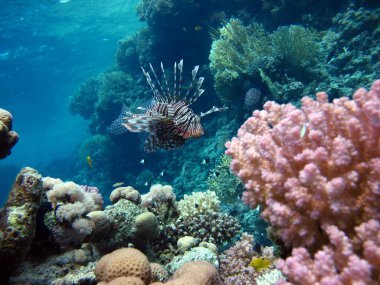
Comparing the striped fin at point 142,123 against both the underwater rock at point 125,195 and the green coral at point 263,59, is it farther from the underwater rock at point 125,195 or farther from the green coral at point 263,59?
the green coral at point 263,59

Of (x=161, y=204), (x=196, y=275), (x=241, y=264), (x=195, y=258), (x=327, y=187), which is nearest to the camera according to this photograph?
(x=327, y=187)

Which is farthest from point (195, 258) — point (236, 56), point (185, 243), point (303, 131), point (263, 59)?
point (236, 56)

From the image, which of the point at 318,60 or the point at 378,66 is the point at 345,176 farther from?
the point at 318,60

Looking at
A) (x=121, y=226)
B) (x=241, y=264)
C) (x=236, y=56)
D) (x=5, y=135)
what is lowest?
(x=241, y=264)

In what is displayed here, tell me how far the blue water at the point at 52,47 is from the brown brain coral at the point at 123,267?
21511 mm

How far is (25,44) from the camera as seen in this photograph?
2519 cm

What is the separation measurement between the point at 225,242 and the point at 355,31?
803cm

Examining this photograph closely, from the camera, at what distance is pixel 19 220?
2373 millimetres

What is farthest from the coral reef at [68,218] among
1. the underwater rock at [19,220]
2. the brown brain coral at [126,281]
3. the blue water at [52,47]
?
the blue water at [52,47]

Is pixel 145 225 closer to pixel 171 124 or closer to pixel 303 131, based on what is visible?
pixel 171 124

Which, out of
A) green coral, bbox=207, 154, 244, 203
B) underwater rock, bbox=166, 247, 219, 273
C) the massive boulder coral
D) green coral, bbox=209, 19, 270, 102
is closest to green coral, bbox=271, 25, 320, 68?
green coral, bbox=209, 19, 270, 102

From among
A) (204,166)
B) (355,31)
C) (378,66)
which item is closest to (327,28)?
(355,31)

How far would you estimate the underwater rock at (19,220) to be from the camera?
90.0 inches

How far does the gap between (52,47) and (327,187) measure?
3103 centimetres
